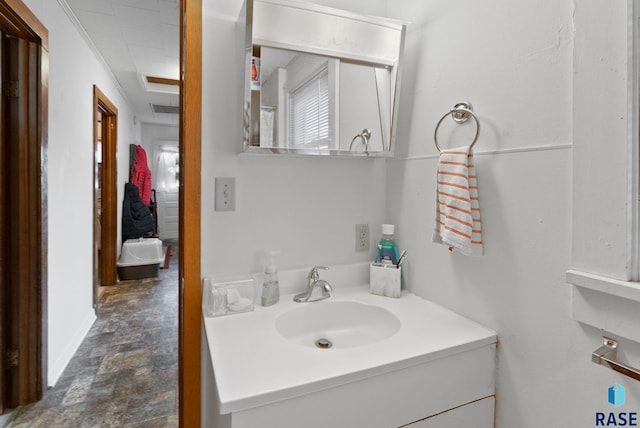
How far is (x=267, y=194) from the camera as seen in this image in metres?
1.27

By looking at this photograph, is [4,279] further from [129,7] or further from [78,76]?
[129,7]

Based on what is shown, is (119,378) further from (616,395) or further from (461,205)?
(616,395)

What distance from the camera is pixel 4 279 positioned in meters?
1.76

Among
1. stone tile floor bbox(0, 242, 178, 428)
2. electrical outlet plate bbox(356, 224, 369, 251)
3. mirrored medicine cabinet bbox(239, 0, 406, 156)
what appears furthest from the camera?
stone tile floor bbox(0, 242, 178, 428)

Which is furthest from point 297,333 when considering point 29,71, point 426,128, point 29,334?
point 29,71

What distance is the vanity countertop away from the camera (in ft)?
2.43

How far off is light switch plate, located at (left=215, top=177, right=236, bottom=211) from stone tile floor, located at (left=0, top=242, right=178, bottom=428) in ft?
3.97

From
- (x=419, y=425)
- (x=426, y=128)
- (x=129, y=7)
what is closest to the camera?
(x=419, y=425)

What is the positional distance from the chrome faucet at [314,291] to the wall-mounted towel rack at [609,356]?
2.44ft

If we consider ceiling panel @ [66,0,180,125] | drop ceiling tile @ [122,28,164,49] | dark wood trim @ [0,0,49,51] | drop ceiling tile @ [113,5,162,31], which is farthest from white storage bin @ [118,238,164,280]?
dark wood trim @ [0,0,49,51]

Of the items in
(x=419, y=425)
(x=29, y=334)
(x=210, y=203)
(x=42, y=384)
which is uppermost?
(x=210, y=203)

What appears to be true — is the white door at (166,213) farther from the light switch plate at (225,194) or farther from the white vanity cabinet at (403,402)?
the white vanity cabinet at (403,402)

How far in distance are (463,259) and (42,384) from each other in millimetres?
2205

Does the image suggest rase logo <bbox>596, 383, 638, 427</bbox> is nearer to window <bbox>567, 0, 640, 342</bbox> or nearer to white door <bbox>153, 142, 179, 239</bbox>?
window <bbox>567, 0, 640, 342</bbox>
